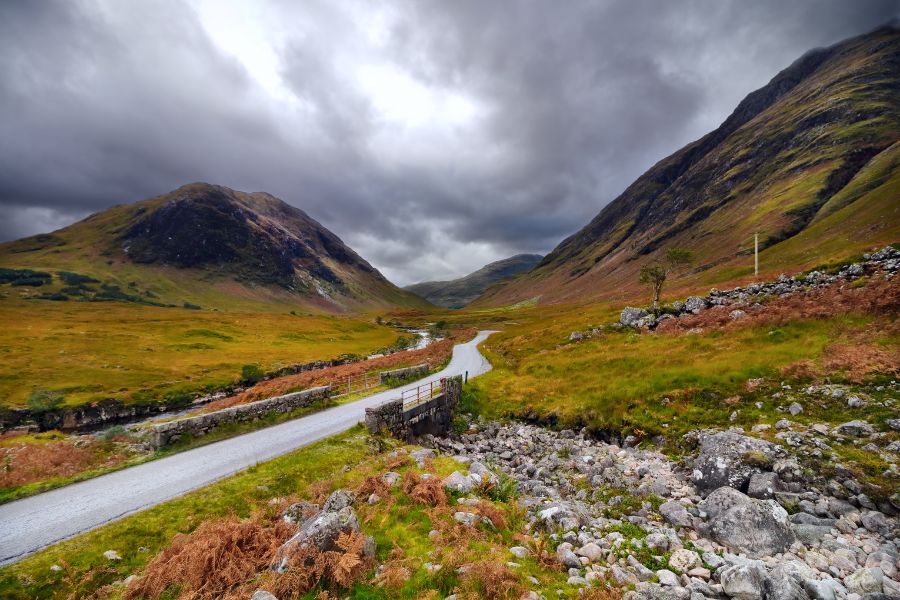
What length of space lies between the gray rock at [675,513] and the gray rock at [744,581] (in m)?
2.93

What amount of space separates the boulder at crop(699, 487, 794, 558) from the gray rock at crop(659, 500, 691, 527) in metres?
0.60

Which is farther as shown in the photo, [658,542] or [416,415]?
[416,415]

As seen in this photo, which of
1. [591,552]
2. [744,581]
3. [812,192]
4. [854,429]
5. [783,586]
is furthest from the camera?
[812,192]

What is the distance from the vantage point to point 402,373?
35844mm

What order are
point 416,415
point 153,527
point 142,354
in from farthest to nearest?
point 142,354 → point 416,415 → point 153,527

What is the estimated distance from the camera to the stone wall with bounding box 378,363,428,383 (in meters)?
34.1

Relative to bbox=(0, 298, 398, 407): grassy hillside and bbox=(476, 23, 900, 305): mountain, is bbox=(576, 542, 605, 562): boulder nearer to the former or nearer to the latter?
bbox=(0, 298, 398, 407): grassy hillside

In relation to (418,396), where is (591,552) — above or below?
below

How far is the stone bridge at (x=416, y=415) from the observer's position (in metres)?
19.0

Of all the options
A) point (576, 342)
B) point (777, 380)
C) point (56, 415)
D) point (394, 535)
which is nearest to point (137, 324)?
point (56, 415)

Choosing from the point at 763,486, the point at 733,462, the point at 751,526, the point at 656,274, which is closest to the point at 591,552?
the point at 751,526

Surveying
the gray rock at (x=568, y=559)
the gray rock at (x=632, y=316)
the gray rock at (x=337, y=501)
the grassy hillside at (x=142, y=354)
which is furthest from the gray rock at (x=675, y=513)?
the grassy hillside at (x=142, y=354)

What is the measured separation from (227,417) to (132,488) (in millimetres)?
7174

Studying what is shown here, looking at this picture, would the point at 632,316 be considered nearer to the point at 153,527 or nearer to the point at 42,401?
the point at 153,527
